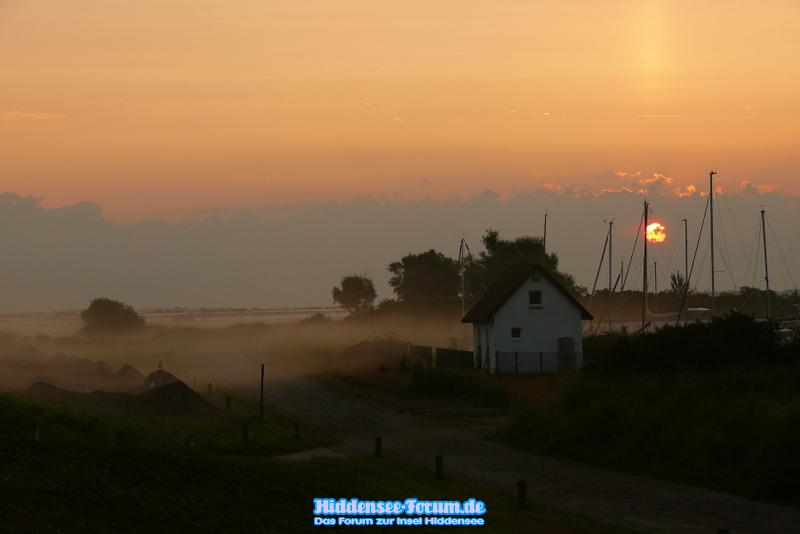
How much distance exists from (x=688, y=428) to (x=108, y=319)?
12824 centimetres

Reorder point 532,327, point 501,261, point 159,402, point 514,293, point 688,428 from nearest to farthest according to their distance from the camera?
point 688,428
point 159,402
point 514,293
point 532,327
point 501,261

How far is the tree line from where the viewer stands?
11862cm

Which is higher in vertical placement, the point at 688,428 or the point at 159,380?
the point at 688,428

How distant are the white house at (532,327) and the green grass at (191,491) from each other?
27207 mm

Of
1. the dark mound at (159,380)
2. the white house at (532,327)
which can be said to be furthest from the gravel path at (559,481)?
the dark mound at (159,380)

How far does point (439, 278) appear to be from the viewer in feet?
455

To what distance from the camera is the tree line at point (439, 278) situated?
A: 119 metres

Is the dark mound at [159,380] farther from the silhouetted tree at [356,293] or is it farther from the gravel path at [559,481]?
the silhouetted tree at [356,293]

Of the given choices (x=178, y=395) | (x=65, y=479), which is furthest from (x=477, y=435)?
(x=65, y=479)

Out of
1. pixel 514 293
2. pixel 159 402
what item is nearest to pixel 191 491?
pixel 159 402

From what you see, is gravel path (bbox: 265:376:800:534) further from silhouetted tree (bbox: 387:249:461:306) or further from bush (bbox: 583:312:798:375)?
silhouetted tree (bbox: 387:249:461:306)

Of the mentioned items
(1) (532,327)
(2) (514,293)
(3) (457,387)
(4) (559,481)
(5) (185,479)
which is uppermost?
(2) (514,293)

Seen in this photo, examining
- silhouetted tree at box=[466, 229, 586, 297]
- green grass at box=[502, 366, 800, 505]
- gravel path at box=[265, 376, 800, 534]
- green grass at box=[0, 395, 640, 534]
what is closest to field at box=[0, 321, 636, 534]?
green grass at box=[0, 395, 640, 534]

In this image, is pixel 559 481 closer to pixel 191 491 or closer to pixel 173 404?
pixel 191 491
